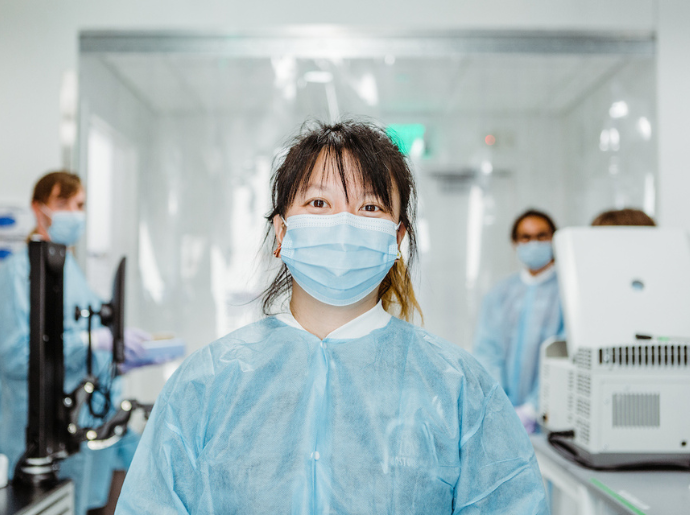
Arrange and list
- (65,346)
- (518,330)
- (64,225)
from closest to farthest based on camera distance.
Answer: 1. (65,346)
2. (64,225)
3. (518,330)

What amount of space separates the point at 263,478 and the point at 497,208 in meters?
2.70

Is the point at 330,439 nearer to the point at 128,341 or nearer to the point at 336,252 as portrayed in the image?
the point at 336,252

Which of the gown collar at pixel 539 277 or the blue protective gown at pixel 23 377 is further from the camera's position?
the gown collar at pixel 539 277

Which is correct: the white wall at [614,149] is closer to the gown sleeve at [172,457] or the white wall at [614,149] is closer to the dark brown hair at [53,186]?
the dark brown hair at [53,186]

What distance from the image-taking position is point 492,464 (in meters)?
0.94

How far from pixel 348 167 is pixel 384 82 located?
2.45 meters

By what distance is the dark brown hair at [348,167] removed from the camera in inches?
40.1

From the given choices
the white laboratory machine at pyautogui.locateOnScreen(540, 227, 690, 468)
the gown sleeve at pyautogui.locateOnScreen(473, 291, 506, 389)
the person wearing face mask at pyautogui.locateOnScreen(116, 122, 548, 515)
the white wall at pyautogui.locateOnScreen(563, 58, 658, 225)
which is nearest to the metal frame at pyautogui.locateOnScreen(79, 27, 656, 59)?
the white wall at pyautogui.locateOnScreen(563, 58, 658, 225)

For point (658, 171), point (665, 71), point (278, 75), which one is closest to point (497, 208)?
point (658, 171)

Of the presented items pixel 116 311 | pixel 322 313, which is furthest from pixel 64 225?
pixel 322 313

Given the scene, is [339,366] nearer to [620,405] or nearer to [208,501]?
[208,501]

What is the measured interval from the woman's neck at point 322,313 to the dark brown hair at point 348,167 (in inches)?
4.8

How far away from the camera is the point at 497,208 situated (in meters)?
3.33

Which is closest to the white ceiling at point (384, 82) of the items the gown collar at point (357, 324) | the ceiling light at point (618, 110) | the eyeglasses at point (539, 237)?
the ceiling light at point (618, 110)
